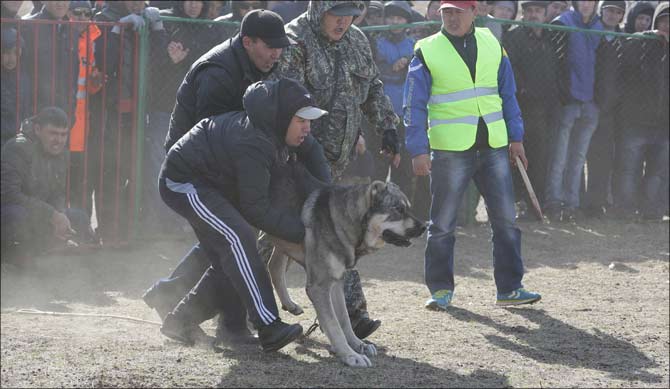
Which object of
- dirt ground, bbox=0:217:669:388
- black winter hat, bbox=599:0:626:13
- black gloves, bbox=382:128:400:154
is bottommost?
dirt ground, bbox=0:217:669:388

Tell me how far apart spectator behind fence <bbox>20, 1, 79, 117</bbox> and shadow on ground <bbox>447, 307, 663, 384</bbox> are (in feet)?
14.6

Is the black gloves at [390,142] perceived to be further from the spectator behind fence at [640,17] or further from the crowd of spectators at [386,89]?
the spectator behind fence at [640,17]

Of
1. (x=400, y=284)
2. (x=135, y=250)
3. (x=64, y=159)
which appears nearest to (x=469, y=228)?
(x=400, y=284)

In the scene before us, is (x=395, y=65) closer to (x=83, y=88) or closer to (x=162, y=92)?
(x=162, y=92)

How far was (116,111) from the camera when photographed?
34.9 ft

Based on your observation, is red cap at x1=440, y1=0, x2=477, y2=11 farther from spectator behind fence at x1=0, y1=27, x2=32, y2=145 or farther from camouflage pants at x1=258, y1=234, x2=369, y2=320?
spectator behind fence at x1=0, y1=27, x2=32, y2=145

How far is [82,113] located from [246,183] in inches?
192

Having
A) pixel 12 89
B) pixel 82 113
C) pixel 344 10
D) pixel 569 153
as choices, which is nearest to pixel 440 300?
pixel 344 10

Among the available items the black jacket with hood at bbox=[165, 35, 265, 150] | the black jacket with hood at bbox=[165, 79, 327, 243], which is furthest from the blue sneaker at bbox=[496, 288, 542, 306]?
the black jacket with hood at bbox=[165, 35, 265, 150]

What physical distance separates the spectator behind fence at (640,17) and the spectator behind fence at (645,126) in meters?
0.50

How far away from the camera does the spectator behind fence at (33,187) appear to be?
932 cm

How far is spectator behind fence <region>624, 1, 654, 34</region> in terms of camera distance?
13258 mm

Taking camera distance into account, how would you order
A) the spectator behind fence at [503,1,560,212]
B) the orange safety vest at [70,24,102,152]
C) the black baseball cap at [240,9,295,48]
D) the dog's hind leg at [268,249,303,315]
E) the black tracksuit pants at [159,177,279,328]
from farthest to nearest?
the spectator behind fence at [503,1,560,212], the orange safety vest at [70,24,102,152], the dog's hind leg at [268,249,303,315], the black baseball cap at [240,9,295,48], the black tracksuit pants at [159,177,279,328]

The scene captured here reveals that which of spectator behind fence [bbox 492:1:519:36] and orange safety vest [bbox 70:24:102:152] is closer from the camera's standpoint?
orange safety vest [bbox 70:24:102:152]
